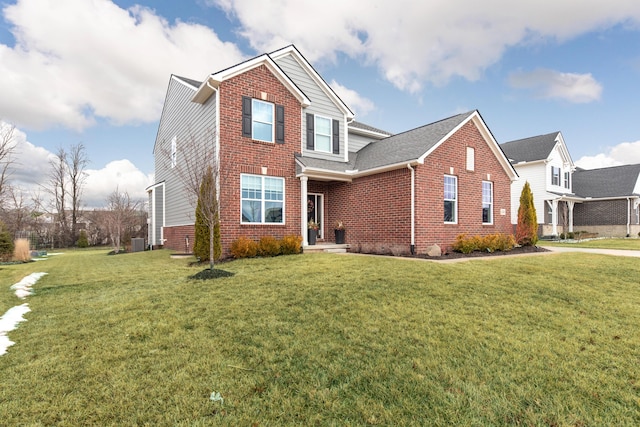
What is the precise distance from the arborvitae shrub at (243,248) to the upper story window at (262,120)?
156 inches

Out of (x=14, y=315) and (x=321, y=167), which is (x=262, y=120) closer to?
(x=321, y=167)

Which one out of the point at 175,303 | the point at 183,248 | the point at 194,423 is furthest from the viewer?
the point at 183,248

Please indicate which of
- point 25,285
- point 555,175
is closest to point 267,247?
point 25,285

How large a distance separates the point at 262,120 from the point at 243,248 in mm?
5005

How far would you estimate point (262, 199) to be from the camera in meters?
11.6

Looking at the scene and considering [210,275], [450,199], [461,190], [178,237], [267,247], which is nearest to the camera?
[210,275]

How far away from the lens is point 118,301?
5.61m

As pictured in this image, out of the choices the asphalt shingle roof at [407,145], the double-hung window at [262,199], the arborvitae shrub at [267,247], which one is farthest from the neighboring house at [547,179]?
the arborvitae shrub at [267,247]

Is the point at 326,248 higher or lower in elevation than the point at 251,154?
lower

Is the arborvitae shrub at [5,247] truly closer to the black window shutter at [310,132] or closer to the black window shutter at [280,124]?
the black window shutter at [280,124]

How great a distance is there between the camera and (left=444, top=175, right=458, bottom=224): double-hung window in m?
12.2

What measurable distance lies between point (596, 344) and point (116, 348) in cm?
582

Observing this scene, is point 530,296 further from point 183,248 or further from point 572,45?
point 572,45

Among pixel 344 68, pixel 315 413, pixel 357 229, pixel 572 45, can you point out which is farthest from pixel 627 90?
pixel 315 413
